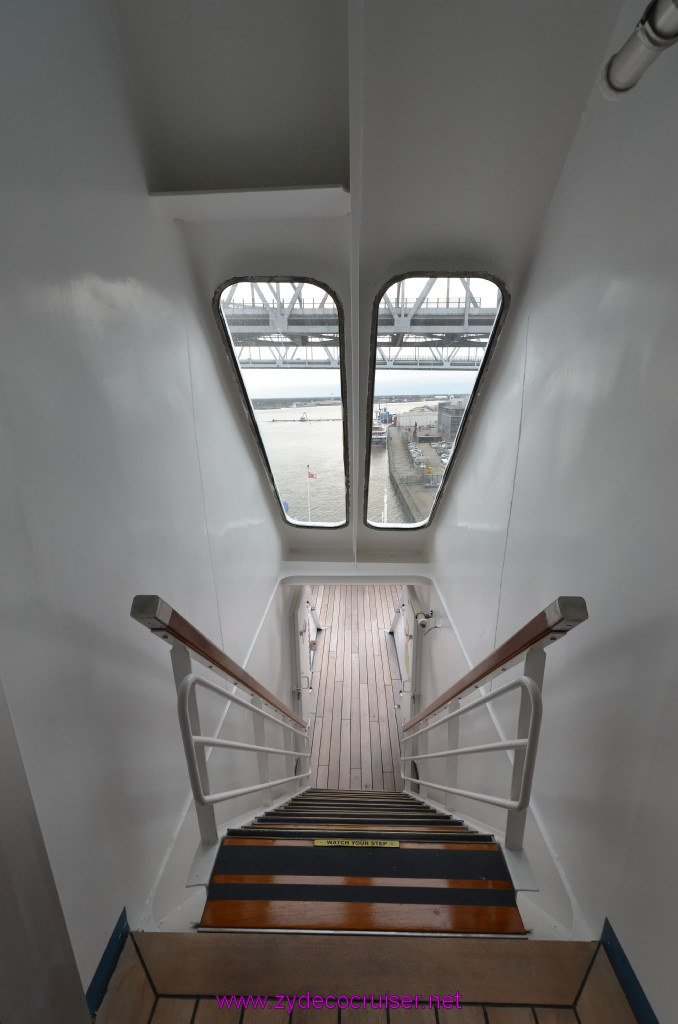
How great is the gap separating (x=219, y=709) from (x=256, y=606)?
4.11 ft

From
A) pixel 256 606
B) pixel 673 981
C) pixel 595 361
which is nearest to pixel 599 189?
pixel 595 361

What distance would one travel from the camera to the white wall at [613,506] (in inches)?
42.6

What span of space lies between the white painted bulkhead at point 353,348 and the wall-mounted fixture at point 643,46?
0.29m

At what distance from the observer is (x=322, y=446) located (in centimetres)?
359

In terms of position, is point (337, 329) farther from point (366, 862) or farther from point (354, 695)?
point (354, 695)

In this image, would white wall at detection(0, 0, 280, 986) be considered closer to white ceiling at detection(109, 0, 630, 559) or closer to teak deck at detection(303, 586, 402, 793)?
white ceiling at detection(109, 0, 630, 559)

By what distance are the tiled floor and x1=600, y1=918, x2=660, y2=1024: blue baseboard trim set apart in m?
0.02

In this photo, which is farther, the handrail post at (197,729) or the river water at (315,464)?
the river water at (315,464)

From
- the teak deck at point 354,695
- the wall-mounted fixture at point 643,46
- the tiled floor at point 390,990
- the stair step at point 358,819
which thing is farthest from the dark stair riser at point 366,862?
the teak deck at point 354,695

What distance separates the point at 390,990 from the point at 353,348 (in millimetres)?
2328

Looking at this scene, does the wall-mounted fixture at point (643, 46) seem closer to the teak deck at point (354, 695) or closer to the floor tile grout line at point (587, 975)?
the floor tile grout line at point (587, 975)

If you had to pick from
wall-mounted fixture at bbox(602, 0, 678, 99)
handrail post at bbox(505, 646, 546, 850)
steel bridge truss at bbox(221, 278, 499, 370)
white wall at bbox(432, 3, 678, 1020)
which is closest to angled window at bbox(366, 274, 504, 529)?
steel bridge truss at bbox(221, 278, 499, 370)

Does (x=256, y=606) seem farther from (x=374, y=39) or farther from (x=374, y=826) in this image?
(x=374, y=39)

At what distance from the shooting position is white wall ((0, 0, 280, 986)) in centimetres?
104
